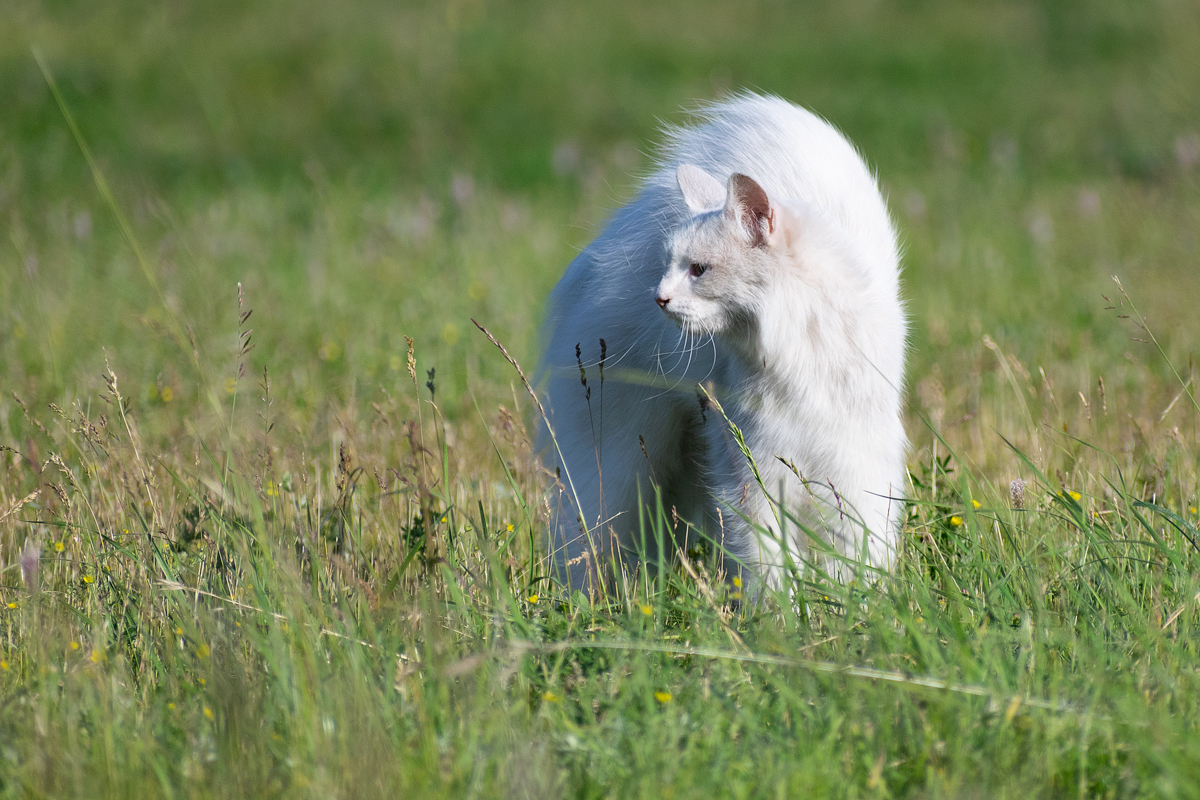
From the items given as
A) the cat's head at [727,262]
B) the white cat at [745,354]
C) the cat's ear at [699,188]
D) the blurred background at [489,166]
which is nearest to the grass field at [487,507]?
the blurred background at [489,166]

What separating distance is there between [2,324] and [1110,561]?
4.64m

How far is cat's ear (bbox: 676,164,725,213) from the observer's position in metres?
2.68

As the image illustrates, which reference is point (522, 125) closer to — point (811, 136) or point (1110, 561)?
point (811, 136)

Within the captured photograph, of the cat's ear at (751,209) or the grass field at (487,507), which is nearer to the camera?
the grass field at (487,507)

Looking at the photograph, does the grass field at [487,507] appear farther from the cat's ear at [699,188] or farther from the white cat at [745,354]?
the cat's ear at [699,188]

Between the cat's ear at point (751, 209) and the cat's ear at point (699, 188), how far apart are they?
0.22 meters

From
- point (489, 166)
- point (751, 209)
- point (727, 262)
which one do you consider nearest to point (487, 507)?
point (727, 262)

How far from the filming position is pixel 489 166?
35.5 feet

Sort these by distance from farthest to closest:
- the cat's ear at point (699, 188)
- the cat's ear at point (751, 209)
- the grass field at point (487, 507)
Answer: the cat's ear at point (699, 188)
the cat's ear at point (751, 209)
the grass field at point (487, 507)

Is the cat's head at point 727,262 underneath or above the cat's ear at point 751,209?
underneath

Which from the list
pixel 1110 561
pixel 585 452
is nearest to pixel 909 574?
pixel 1110 561

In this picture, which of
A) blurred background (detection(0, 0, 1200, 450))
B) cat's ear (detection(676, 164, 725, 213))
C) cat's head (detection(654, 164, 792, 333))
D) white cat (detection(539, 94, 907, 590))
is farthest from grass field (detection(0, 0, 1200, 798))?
cat's ear (detection(676, 164, 725, 213))

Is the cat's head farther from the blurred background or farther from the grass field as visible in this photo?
the blurred background

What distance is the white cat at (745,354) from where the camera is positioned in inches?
95.4
